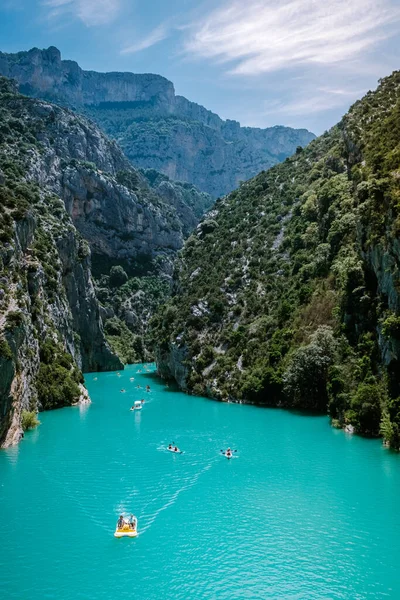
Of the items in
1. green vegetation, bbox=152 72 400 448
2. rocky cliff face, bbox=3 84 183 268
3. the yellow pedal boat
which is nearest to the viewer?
the yellow pedal boat

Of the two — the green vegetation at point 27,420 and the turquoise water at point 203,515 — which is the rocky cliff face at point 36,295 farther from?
the turquoise water at point 203,515

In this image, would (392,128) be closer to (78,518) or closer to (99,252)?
(78,518)

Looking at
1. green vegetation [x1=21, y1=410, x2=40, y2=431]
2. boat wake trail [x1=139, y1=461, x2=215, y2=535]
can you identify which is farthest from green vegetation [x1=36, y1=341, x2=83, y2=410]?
boat wake trail [x1=139, y1=461, x2=215, y2=535]

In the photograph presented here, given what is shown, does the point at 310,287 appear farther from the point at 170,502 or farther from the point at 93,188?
the point at 93,188

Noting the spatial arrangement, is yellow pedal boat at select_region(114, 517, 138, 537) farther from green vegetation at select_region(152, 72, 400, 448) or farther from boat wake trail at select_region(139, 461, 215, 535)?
green vegetation at select_region(152, 72, 400, 448)

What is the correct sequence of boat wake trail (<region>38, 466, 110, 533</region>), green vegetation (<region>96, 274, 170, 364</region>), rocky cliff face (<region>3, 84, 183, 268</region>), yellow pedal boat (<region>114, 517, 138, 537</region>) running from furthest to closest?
1. rocky cliff face (<region>3, 84, 183, 268</region>)
2. green vegetation (<region>96, 274, 170, 364</region>)
3. boat wake trail (<region>38, 466, 110, 533</region>)
4. yellow pedal boat (<region>114, 517, 138, 537</region>)

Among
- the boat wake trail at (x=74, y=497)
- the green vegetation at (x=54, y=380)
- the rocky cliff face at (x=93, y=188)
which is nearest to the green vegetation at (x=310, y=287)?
the green vegetation at (x=54, y=380)

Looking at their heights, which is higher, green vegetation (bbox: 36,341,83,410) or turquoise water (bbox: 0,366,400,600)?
green vegetation (bbox: 36,341,83,410)
